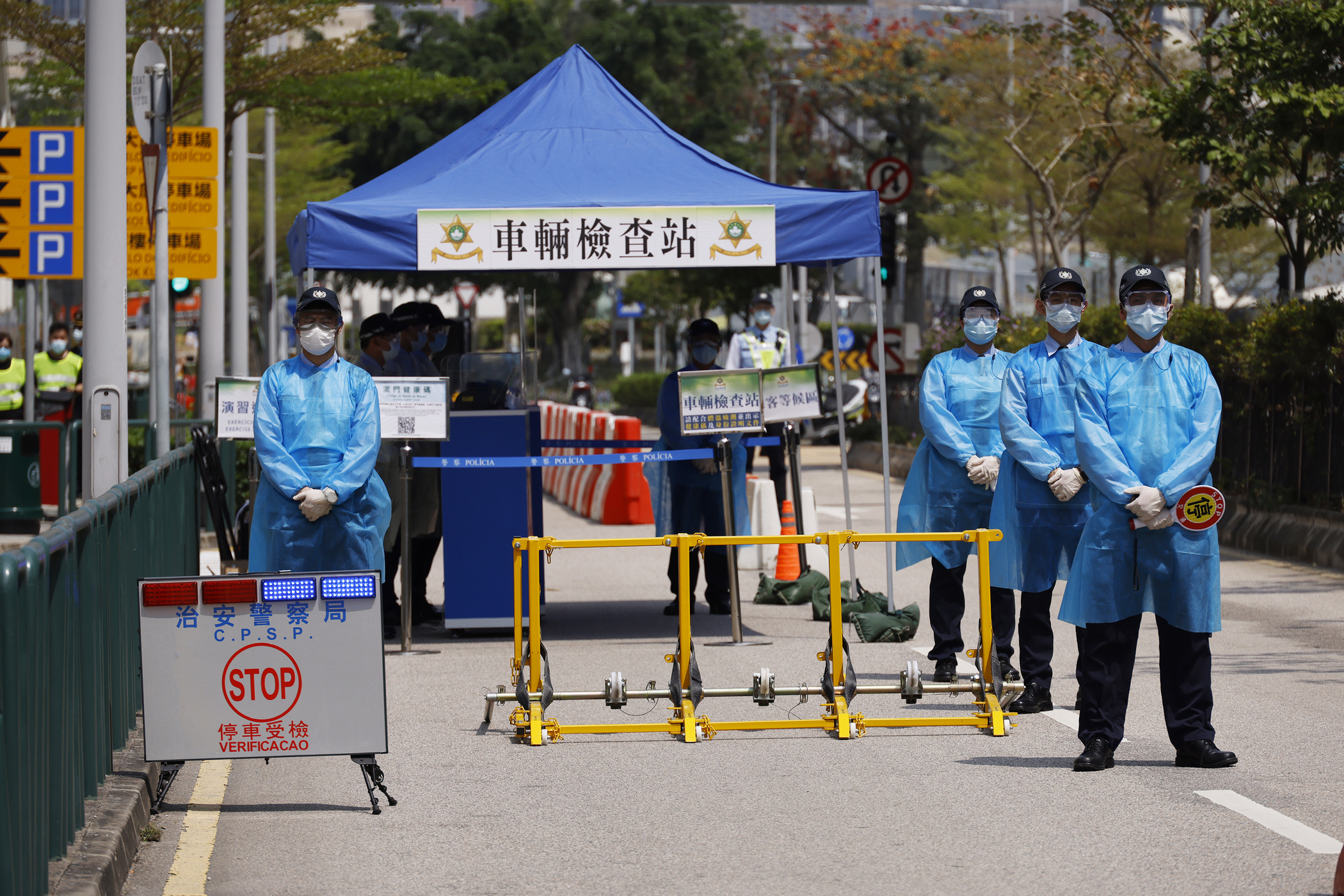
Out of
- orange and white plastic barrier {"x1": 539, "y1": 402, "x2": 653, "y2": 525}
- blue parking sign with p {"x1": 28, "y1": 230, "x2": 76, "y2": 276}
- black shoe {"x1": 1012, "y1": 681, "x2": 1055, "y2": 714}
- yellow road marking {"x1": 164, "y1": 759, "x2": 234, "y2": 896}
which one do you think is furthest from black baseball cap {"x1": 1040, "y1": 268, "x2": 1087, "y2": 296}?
blue parking sign with p {"x1": 28, "y1": 230, "x2": 76, "y2": 276}

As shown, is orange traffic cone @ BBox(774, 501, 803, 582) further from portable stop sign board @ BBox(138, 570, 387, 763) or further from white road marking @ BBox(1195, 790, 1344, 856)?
portable stop sign board @ BBox(138, 570, 387, 763)

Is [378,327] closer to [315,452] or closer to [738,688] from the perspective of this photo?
[315,452]

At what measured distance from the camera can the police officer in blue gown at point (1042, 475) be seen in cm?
846

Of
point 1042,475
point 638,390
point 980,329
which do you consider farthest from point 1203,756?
point 638,390

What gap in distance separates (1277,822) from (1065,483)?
2217mm

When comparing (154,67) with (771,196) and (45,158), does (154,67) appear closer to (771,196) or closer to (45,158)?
(771,196)

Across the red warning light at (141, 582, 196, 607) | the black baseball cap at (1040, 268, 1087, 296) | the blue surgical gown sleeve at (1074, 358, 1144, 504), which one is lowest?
the red warning light at (141, 582, 196, 607)

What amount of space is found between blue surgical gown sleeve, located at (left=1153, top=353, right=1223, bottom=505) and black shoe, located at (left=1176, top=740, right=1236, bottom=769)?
1.03m

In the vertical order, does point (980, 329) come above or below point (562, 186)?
below

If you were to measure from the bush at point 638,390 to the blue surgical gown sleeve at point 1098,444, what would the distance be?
41373 millimetres

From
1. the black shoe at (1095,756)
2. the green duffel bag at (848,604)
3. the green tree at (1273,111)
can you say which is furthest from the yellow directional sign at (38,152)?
the black shoe at (1095,756)

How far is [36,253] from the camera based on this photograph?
16.4 metres

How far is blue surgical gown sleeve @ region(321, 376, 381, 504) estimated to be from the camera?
28.0 ft

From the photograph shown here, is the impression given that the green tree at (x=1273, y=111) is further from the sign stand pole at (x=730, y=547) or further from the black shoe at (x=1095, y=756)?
the black shoe at (x=1095, y=756)
